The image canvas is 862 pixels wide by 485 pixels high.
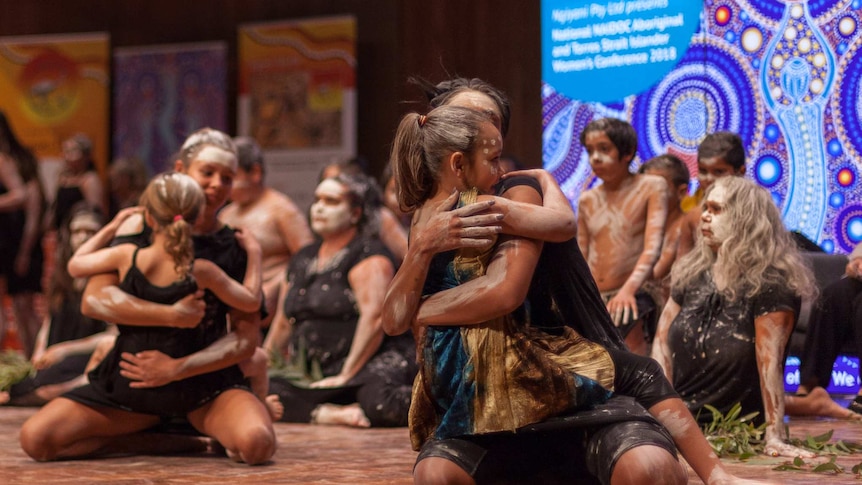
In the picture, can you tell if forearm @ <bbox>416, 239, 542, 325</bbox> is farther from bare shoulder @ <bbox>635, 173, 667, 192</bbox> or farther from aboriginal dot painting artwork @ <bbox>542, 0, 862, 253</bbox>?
aboriginal dot painting artwork @ <bbox>542, 0, 862, 253</bbox>

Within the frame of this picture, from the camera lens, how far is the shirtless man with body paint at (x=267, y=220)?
6.21 metres

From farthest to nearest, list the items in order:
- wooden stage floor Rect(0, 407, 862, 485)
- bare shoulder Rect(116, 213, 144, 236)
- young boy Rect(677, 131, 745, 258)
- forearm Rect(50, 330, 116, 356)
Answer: forearm Rect(50, 330, 116, 356), young boy Rect(677, 131, 745, 258), bare shoulder Rect(116, 213, 144, 236), wooden stage floor Rect(0, 407, 862, 485)

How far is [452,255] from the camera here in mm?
2539

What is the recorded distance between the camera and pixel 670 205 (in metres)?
5.46

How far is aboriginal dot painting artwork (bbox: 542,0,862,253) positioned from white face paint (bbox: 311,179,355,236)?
1764mm

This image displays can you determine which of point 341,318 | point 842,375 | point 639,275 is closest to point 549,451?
point 639,275

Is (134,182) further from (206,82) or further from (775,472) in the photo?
(775,472)

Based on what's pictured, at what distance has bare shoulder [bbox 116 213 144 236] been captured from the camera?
153 inches

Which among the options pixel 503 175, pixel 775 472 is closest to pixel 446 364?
pixel 503 175

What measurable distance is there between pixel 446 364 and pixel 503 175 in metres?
0.47

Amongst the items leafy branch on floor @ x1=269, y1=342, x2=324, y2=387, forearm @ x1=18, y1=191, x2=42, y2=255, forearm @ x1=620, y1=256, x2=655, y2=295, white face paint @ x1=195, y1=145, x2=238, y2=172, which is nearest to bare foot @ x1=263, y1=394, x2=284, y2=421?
white face paint @ x1=195, y1=145, x2=238, y2=172

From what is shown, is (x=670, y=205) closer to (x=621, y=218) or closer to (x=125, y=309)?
(x=621, y=218)

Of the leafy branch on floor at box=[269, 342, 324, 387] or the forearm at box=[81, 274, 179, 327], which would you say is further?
the leafy branch on floor at box=[269, 342, 324, 387]

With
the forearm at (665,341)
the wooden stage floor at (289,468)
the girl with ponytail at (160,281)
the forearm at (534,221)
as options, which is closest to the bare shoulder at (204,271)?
the girl with ponytail at (160,281)
